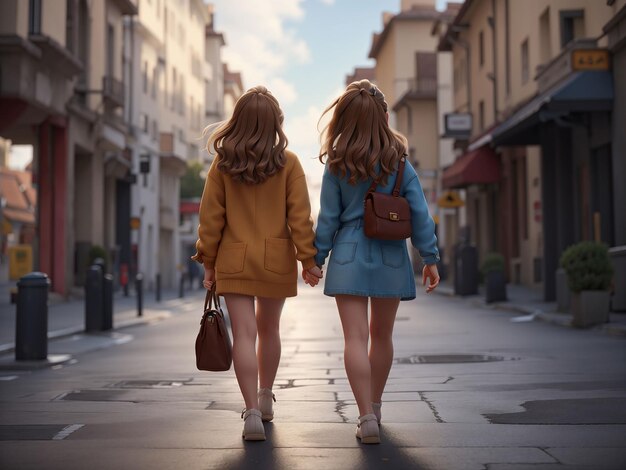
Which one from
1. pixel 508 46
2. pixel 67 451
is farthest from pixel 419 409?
pixel 508 46

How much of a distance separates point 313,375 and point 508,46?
1041 inches

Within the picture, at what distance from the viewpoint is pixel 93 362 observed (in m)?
12.1

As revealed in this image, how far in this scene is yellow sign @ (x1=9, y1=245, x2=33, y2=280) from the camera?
31312 mm

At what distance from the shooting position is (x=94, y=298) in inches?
672

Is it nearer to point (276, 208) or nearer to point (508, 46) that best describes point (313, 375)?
point (276, 208)

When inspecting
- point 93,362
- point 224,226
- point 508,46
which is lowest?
point 93,362

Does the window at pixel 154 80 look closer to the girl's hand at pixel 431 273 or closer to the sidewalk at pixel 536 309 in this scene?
the sidewalk at pixel 536 309

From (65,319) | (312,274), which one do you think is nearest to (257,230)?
(312,274)

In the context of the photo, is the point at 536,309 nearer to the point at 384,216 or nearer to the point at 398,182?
the point at 398,182

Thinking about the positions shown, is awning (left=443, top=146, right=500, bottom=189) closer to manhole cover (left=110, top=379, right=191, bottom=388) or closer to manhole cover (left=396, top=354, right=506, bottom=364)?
manhole cover (left=396, top=354, right=506, bottom=364)

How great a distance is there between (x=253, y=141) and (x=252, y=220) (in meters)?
0.44

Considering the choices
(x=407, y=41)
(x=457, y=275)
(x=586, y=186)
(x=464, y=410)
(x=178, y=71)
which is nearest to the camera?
(x=464, y=410)

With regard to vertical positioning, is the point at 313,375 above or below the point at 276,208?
below

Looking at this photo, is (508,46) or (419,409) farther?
(508,46)
